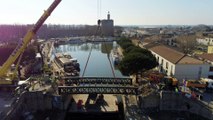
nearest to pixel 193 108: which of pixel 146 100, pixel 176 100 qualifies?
pixel 176 100

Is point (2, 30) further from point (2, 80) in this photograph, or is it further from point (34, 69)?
point (2, 80)

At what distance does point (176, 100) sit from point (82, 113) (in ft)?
27.1

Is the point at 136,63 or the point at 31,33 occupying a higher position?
the point at 31,33

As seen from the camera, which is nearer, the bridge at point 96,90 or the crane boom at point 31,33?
the crane boom at point 31,33

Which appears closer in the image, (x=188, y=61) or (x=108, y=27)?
(x=188, y=61)

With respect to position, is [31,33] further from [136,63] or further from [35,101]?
[136,63]

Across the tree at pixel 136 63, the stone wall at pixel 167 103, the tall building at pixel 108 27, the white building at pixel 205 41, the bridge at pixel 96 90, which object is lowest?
the stone wall at pixel 167 103

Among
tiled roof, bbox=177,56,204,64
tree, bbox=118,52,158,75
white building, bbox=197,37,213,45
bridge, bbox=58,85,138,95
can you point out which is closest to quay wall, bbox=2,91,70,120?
bridge, bbox=58,85,138,95

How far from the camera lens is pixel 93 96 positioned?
20969 mm

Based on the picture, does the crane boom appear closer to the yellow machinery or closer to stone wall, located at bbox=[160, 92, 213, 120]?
the yellow machinery

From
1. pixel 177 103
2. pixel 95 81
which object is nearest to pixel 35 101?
pixel 95 81

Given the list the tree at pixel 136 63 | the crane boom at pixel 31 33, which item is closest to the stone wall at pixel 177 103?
the tree at pixel 136 63

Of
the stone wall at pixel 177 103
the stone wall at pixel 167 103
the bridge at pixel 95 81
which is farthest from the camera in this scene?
the bridge at pixel 95 81

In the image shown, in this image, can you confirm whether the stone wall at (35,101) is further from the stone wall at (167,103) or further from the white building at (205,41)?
the white building at (205,41)
